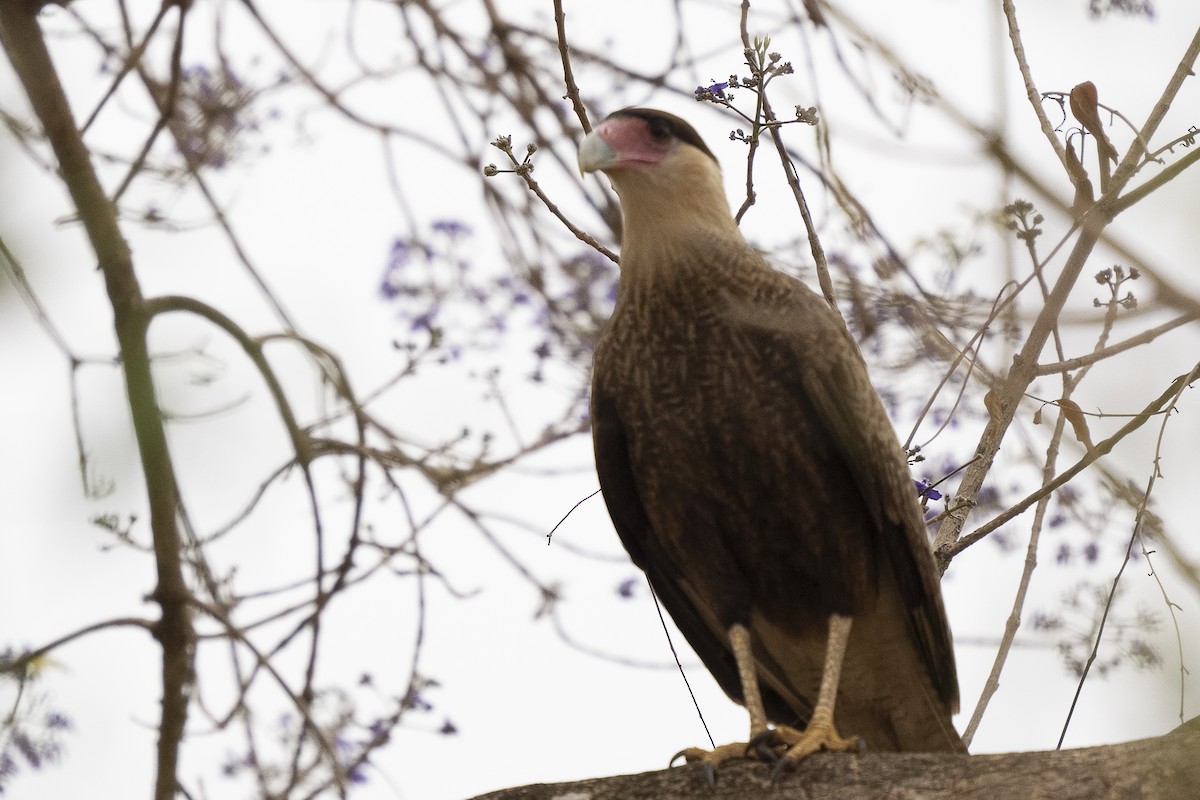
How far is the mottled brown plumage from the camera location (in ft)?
10.5

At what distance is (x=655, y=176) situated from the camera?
345cm

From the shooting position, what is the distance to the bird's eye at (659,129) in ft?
11.5

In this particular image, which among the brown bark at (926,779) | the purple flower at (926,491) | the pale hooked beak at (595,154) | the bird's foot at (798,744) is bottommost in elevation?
the brown bark at (926,779)

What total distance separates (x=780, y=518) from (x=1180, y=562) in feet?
6.90

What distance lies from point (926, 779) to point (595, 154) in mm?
1657

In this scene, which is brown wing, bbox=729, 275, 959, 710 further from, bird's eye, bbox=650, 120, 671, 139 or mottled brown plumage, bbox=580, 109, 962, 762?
bird's eye, bbox=650, 120, 671, 139

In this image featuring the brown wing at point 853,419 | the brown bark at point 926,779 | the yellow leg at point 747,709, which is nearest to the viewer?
the brown bark at point 926,779

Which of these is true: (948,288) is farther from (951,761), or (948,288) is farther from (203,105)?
(203,105)

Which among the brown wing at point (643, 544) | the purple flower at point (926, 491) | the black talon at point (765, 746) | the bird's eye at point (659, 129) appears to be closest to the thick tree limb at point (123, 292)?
the brown wing at point (643, 544)

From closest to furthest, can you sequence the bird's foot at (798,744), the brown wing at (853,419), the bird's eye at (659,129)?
the bird's foot at (798,744), the brown wing at (853,419), the bird's eye at (659,129)

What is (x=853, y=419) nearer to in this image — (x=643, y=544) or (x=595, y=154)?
(x=643, y=544)

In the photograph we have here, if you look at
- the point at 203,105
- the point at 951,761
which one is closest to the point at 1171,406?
the point at 951,761

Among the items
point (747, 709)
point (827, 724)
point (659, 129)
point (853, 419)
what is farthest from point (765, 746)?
point (659, 129)

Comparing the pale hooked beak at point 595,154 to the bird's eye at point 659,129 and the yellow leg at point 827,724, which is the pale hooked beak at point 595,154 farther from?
the yellow leg at point 827,724
